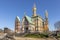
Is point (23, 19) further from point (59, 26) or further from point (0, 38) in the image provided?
point (0, 38)

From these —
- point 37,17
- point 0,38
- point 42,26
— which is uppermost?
point 37,17

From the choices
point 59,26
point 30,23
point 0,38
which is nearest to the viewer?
point 0,38

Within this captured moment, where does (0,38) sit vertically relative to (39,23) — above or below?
below

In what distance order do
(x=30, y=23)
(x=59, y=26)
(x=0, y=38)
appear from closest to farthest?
(x=0, y=38) → (x=30, y=23) → (x=59, y=26)

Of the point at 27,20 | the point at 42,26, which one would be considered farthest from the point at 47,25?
the point at 27,20

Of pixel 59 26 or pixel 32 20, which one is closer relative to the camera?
pixel 32 20

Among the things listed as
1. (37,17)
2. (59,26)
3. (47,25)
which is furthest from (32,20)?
(59,26)

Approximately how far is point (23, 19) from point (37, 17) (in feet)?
23.4

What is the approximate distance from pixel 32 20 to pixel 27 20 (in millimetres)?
3791

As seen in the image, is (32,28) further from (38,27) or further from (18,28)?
(18,28)

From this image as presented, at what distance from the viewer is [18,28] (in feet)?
211

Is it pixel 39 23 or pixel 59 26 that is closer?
pixel 39 23

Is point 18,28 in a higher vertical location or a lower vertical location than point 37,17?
lower

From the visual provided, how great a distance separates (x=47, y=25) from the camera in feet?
212
